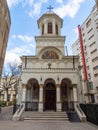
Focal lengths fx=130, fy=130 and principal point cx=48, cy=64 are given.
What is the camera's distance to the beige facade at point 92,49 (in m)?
31.5

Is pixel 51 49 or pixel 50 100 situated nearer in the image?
pixel 50 100

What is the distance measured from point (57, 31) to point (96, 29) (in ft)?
49.0

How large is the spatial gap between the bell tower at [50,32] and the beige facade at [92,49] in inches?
540

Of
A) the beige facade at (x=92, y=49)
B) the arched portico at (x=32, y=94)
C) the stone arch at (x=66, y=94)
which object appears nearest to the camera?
the arched portico at (x=32, y=94)

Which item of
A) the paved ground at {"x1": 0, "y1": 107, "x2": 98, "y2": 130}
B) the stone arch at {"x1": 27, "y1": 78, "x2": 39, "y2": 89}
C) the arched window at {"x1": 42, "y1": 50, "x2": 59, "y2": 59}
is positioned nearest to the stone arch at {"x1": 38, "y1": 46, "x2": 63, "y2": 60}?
the arched window at {"x1": 42, "y1": 50, "x2": 59, "y2": 59}

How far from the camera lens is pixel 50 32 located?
2234cm

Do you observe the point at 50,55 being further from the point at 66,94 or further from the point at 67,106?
the point at 67,106

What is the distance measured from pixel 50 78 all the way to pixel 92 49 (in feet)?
68.9

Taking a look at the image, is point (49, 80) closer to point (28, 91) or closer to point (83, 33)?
point (28, 91)

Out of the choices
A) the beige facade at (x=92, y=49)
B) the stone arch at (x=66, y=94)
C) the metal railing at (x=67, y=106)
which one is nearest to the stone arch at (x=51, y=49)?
the stone arch at (x=66, y=94)

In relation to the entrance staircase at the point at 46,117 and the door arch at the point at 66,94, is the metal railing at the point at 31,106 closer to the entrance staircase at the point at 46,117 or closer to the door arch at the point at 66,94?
the entrance staircase at the point at 46,117

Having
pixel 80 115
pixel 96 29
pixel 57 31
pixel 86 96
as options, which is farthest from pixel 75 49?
pixel 80 115

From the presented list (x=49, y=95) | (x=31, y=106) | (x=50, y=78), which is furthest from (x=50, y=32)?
(x=31, y=106)

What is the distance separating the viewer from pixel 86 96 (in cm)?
3278
